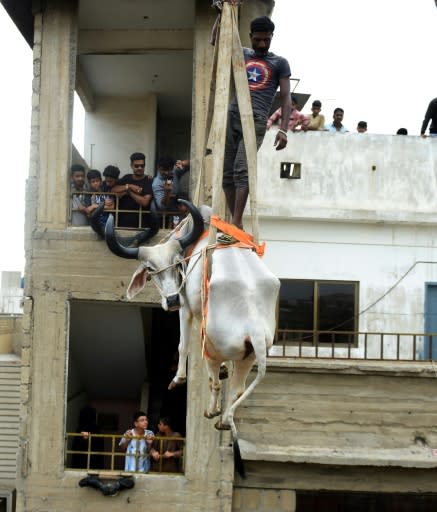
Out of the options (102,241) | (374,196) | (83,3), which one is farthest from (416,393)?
(83,3)

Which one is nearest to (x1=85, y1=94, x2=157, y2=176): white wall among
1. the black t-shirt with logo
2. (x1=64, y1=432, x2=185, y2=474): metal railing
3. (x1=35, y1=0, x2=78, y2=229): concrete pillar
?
the black t-shirt with logo

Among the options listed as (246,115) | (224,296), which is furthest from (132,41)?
(224,296)

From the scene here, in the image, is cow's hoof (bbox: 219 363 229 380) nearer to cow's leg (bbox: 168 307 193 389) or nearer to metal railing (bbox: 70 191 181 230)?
cow's leg (bbox: 168 307 193 389)

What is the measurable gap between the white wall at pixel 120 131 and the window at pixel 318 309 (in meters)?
3.78

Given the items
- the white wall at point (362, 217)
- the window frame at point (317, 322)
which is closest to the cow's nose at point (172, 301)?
the window frame at point (317, 322)

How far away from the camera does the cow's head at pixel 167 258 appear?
24.1 ft

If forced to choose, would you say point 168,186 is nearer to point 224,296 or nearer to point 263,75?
point 263,75

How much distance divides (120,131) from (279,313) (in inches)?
189

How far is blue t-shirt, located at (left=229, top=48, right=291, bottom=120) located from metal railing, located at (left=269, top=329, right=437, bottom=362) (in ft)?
24.3

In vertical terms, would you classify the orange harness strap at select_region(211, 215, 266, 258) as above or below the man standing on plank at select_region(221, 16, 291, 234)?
below

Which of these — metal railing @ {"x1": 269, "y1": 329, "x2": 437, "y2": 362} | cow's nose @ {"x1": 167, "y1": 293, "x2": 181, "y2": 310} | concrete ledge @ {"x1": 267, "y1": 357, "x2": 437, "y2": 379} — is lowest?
concrete ledge @ {"x1": 267, "y1": 357, "x2": 437, "y2": 379}

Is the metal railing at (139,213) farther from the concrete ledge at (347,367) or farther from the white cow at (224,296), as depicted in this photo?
the white cow at (224,296)

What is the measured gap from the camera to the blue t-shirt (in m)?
7.79

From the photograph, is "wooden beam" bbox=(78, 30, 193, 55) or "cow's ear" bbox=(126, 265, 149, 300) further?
"wooden beam" bbox=(78, 30, 193, 55)
